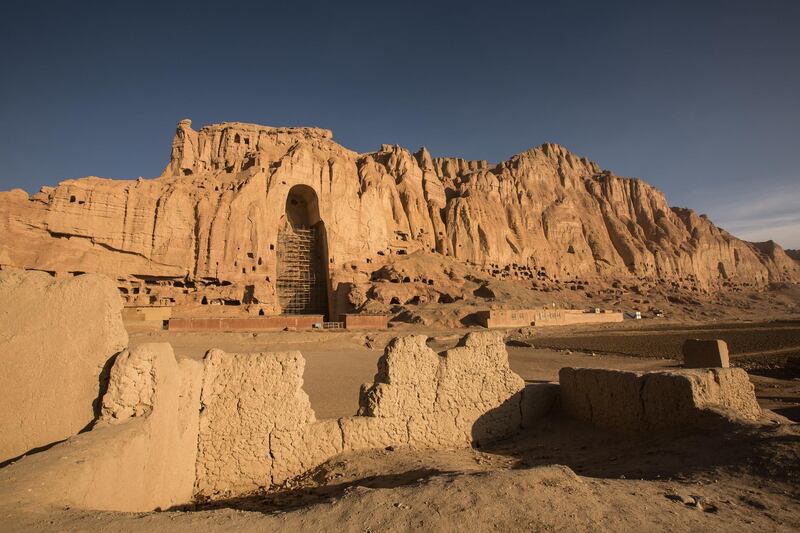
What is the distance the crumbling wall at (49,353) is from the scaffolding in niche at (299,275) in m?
35.2

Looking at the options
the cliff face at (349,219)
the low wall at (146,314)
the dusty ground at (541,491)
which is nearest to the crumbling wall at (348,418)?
the dusty ground at (541,491)

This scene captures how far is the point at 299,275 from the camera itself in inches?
1593

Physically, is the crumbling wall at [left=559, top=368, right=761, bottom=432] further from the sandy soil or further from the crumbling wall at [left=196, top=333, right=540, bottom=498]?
the crumbling wall at [left=196, top=333, right=540, bottom=498]

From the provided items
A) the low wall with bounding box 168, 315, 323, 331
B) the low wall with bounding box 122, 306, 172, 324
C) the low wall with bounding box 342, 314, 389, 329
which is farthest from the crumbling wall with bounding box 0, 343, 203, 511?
the low wall with bounding box 122, 306, 172, 324

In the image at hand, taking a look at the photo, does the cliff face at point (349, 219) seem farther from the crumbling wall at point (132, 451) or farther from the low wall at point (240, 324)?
the crumbling wall at point (132, 451)

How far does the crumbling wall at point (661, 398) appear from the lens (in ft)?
19.5

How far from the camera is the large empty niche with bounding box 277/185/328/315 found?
39.6 m

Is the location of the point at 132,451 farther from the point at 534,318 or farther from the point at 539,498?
the point at 534,318

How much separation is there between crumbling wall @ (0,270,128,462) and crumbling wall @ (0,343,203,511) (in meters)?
0.29

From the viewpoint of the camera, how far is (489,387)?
722 cm

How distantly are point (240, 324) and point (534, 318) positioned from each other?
22492mm

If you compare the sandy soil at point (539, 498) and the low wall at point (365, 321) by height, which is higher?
the low wall at point (365, 321)

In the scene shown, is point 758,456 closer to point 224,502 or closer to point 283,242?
point 224,502

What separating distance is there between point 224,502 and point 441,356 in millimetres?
3578
